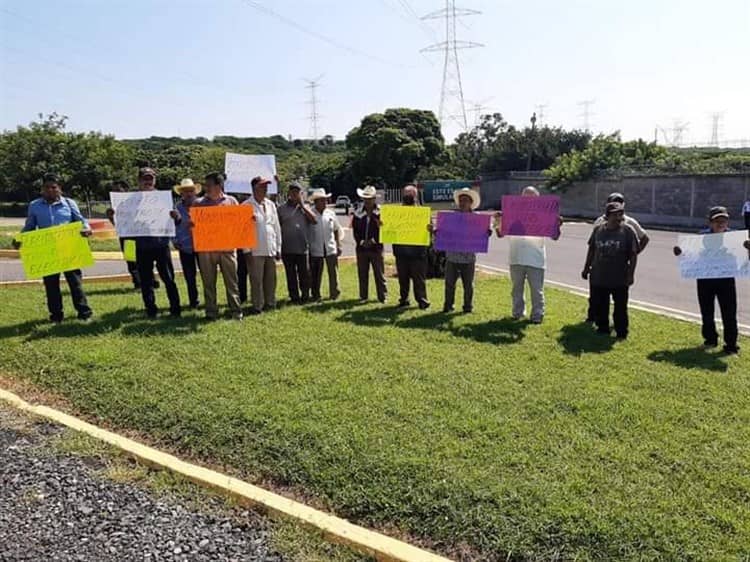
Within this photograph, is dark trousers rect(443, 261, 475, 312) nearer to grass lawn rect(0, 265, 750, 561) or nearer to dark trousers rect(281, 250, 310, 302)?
grass lawn rect(0, 265, 750, 561)

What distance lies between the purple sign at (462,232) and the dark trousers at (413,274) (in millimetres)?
550

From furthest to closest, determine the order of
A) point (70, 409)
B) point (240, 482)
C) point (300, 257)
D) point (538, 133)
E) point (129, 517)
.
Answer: point (538, 133) → point (300, 257) → point (70, 409) → point (240, 482) → point (129, 517)

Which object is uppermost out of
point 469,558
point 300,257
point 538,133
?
point 538,133

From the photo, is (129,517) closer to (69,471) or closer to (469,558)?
(69,471)

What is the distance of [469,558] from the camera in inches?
128

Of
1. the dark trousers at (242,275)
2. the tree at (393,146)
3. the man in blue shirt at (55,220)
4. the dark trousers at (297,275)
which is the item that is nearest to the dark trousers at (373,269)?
the dark trousers at (297,275)

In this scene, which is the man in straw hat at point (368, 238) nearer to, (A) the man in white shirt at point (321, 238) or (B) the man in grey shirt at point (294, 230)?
(A) the man in white shirt at point (321, 238)

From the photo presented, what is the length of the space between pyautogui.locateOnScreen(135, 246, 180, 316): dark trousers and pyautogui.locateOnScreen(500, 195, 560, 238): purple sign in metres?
4.41

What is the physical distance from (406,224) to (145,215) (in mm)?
3456

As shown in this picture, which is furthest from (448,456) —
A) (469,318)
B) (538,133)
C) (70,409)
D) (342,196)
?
(538,133)

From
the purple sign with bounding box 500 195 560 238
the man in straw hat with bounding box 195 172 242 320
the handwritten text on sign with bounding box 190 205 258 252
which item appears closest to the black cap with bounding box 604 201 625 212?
the purple sign with bounding box 500 195 560 238

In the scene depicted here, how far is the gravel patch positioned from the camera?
333 cm

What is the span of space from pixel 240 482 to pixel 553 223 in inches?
202

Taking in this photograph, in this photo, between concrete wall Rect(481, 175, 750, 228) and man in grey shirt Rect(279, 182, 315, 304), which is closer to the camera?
man in grey shirt Rect(279, 182, 315, 304)
